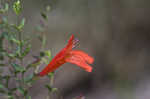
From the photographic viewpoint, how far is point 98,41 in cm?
1049

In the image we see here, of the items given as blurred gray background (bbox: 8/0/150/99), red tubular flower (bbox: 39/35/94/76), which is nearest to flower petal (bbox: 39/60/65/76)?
red tubular flower (bbox: 39/35/94/76)

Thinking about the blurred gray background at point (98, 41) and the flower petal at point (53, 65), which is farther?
the blurred gray background at point (98, 41)

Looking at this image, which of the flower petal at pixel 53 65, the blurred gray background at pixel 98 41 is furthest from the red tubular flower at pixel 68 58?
the blurred gray background at pixel 98 41

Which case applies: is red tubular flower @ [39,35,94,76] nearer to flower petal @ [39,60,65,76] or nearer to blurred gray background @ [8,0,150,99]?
flower petal @ [39,60,65,76]

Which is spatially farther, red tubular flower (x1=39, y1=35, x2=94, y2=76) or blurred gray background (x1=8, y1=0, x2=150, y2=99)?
blurred gray background (x1=8, y1=0, x2=150, y2=99)

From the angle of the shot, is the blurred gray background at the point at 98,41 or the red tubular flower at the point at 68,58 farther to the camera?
the blurred gray background at the point at 98,41

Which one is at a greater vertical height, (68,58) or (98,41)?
(68,58)

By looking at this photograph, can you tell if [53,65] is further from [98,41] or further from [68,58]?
[98,41]

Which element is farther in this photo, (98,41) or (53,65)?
(98,41)

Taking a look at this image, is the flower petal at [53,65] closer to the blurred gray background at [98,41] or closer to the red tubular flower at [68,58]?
the red tubular flower at [68,58]

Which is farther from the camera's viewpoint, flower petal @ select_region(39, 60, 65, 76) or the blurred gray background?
the blurred gray background

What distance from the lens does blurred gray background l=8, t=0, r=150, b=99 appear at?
10094 mm

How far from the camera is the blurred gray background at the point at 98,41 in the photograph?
10094 millimetres

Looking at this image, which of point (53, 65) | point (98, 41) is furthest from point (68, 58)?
point (98, 41)
